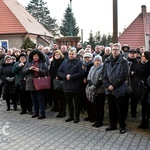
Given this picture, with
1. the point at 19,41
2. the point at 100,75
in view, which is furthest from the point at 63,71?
the point at 19,41

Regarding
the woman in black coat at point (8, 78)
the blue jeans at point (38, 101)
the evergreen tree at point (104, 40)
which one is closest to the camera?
the blue jeans at point (38, 101)

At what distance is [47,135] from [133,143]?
1.82 m

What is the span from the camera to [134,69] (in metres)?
7.62

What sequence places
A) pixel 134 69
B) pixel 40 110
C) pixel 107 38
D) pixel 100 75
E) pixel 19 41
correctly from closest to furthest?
pixel 100 75, pixel 134 69, pixel 40 110, pixel 19 41, pixel 107 38

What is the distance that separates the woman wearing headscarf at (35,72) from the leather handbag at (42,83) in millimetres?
111

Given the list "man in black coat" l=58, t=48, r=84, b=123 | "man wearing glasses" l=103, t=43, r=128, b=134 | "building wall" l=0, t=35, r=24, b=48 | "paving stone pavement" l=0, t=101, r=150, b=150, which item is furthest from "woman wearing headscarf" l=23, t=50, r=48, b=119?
"building wall" l=0, t=35, r=24, b=48

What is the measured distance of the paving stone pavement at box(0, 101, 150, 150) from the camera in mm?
5843

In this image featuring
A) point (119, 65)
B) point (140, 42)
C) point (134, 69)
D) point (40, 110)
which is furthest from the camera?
point (140, 42)

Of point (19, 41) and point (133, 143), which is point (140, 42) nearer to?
point (19, 41)

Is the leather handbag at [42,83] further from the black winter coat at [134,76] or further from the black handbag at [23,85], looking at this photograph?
the black winter coat at [134,76]

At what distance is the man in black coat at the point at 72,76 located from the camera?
753 centimetres

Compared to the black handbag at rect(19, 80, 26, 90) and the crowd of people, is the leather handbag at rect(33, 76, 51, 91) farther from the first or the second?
the black handbag at rect(19, 80, 26, 90)

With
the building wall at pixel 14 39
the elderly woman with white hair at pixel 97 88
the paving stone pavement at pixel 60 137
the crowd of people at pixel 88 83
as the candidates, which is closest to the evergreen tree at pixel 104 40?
the building wall at pixel 14 39

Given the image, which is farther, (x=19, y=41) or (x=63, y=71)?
(x=19, y=41)
